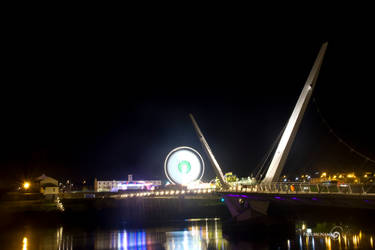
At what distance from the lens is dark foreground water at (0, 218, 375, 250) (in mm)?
31641

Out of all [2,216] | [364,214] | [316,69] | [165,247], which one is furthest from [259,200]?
[2,216]

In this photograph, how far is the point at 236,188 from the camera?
3922 centimetres

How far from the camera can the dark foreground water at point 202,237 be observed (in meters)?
31.6

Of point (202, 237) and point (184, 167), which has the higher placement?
point (184, 167)

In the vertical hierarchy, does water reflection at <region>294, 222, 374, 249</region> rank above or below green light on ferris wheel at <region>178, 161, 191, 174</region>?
below

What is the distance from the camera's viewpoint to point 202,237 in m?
37.6

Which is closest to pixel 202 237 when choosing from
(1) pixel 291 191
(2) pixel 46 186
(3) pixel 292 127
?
(1) pixel 291 191

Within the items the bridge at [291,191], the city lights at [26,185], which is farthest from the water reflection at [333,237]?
the city lights at [26,185]

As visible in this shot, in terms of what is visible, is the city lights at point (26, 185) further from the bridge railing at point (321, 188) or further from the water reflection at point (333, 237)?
the bridge railing at point (321, 188)

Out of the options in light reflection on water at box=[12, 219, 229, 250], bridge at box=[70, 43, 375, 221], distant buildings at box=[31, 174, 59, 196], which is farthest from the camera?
distant buildings at box=[31, 174, 59, 196]

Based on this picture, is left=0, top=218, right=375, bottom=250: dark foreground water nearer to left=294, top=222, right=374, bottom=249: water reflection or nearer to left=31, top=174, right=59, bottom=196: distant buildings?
left=294, top=222, right=374, bottom=249: water reflection

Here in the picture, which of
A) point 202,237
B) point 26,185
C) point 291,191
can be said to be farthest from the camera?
point 26,185

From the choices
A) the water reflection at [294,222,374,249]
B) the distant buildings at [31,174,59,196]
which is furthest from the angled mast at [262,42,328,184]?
the distant buildings at [31,174,59,196]

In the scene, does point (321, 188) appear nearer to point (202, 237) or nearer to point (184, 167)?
point (202, 237)
